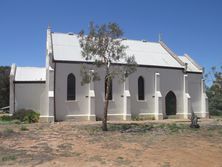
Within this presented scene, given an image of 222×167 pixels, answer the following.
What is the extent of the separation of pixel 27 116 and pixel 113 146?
17.1 m

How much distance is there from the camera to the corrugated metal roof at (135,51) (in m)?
38.8

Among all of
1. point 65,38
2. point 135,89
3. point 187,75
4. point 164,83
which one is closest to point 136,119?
point 135,89

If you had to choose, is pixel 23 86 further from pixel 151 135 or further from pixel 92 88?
pixel 151 135

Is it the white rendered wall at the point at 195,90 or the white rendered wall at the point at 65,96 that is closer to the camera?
the white rendered wall at the point at 65,96

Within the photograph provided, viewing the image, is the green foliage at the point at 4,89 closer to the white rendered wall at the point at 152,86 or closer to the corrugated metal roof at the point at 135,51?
the corrugated metal roof at the point at 135,51

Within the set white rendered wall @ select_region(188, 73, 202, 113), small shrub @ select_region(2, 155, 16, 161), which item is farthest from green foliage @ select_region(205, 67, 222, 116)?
small shrub @ select_region(2, 155, 16, 161)

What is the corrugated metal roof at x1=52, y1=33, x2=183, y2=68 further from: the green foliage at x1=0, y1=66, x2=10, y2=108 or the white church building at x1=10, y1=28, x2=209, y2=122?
the green foliage at x1=0, y1=66, x2=10, y2=108

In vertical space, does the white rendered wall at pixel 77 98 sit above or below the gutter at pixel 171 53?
below

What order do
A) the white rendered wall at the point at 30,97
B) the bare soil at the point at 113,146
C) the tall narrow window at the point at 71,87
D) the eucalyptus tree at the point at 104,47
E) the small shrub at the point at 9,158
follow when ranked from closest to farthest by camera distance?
1. the bare soil at the point at 113,146
2. the small shrub at the point at 9,158
3. the eucalyptus tree at the point at 104,47
4. the white rendered wall at the point at 30,97
5. the tall narrow window at the point at 71,87

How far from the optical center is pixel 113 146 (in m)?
20.9

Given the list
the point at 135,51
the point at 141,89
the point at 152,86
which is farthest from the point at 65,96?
the point at 135,51

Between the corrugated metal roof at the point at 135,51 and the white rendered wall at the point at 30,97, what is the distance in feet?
13.4

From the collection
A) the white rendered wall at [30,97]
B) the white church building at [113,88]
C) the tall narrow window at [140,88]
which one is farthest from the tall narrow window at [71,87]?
the tall narrow window at [140,88]

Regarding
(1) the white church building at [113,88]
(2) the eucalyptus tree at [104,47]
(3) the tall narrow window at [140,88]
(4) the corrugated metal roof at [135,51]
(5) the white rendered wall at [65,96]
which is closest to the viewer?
(2) the eucalyptus tree at [104,47]
